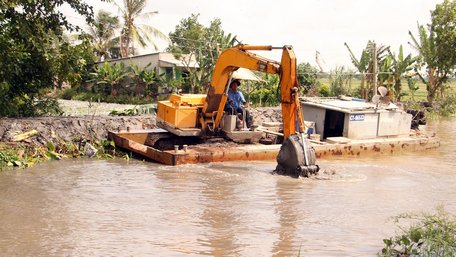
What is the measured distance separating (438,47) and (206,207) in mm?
24166

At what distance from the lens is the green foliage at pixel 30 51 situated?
1409 cm

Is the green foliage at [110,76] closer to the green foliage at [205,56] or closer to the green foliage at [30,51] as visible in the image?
the green foliage at [205,56]

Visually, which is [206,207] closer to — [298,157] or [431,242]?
[298,157]

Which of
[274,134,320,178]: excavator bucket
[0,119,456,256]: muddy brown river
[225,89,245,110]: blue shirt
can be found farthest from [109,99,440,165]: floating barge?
[274,134,320,178]: excavator bucket

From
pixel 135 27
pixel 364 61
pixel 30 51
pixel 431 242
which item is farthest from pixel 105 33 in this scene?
pixel 431 242

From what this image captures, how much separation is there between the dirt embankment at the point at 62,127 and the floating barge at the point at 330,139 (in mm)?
636

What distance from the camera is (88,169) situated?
506 inches

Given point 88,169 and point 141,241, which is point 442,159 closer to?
point 88,169

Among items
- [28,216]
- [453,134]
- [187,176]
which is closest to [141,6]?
[453,134]

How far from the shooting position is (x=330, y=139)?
51.7 ft

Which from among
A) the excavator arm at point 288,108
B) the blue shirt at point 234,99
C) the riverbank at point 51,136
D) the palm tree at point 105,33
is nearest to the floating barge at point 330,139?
the riverbank at point 51,136

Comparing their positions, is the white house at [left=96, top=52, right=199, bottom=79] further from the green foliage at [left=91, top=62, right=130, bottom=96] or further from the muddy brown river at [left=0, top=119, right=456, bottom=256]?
the muddy brown river at [left=0, top=119, right=456, bottom=256]

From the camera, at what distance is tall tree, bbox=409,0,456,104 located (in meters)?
30.1

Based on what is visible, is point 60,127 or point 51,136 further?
point 60,127
